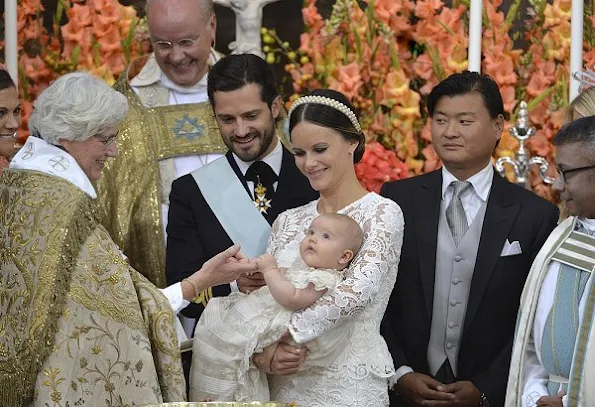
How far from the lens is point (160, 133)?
5820 mm

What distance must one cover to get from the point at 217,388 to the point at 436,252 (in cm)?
96

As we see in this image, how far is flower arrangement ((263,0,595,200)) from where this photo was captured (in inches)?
242

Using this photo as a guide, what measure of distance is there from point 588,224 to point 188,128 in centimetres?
191

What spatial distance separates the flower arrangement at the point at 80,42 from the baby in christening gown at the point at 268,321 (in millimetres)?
2039

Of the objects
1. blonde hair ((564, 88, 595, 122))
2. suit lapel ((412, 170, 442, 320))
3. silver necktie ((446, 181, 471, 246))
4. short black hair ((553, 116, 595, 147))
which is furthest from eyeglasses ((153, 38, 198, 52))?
short black hair ((553, 116, 595, 147))

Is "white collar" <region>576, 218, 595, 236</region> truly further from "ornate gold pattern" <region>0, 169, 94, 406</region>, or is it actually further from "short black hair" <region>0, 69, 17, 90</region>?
"short black hair" <region>0, 69, 17, 90</region>

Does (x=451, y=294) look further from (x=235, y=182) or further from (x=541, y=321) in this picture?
(x=235, y=182)

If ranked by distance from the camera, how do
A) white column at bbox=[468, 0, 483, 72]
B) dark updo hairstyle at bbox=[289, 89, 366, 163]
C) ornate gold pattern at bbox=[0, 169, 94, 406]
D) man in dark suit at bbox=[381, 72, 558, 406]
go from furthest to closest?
white column at bbox=[468, 0, 483, 72] → man in dark suit at bbox=[381, 72, 558, 406] → dark updo hairstyle at bbox=[289, 89, 366, 163] → ornate gold pattern at bbox=[0, 169, 94, 406]

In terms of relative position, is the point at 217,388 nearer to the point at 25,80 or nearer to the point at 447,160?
the point at 447,160

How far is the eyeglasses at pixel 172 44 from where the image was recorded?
18.9 ft

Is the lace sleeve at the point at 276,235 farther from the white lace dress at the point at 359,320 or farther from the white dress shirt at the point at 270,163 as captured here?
the white dress shirt at the point at 270,163

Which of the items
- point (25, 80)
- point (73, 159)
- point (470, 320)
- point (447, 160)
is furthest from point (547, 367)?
point (25, 80)

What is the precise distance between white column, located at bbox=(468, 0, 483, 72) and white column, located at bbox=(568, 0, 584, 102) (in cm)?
38

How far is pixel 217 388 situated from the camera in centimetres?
447
